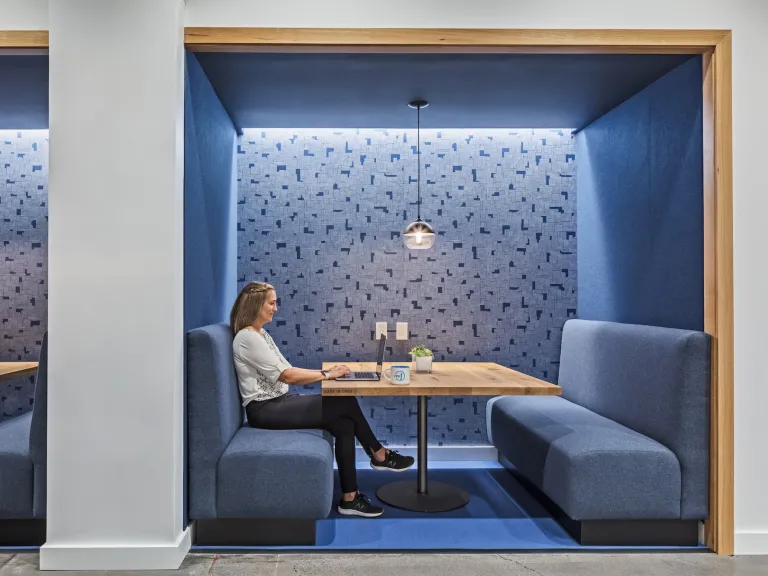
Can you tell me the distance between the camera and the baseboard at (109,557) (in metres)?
2.54

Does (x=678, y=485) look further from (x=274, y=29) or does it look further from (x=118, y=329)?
(x=274, y=29)

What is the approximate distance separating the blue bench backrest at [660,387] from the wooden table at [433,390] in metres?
0.55

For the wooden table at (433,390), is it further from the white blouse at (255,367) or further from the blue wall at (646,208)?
the blue wall at (646,208)

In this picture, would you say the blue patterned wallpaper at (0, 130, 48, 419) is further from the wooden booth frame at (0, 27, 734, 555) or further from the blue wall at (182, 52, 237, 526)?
the wooden booth frame at (0, 27, 734, 555)

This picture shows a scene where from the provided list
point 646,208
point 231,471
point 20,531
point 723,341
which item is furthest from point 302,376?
point 646,208

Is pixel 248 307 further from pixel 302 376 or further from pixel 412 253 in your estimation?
pixel 412 253

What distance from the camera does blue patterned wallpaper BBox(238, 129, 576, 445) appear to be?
4316 mm

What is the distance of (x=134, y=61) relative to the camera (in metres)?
2.62

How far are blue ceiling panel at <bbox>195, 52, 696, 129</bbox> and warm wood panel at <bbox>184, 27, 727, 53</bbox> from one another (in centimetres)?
21

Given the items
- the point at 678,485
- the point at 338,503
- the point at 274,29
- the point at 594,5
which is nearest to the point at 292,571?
the point at 338,503

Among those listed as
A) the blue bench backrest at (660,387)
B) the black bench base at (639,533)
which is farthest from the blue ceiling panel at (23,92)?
the black bench base at (639,533)

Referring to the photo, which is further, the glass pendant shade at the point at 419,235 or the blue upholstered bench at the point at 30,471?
the glass pendant shade at the point at 419,235

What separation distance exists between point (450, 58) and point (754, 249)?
169cm

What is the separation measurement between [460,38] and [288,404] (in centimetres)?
200
